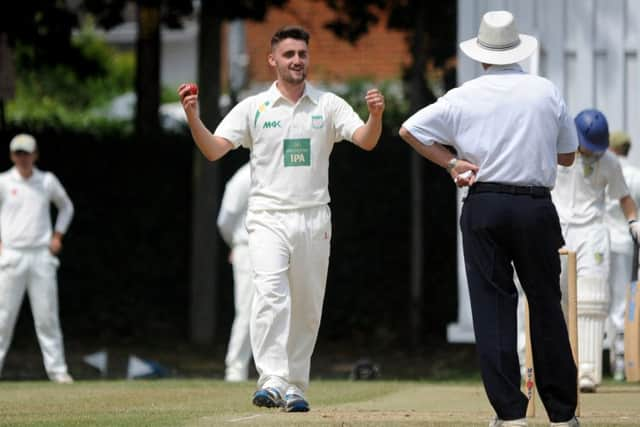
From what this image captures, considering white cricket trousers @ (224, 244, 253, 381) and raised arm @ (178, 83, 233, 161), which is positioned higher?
raised arm @ (178, 83, 233, 161)

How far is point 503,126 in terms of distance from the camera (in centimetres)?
770

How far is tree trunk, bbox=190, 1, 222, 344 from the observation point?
59.4 feet

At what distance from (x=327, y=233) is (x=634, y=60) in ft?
23.1

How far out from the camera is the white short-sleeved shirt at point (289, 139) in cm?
920

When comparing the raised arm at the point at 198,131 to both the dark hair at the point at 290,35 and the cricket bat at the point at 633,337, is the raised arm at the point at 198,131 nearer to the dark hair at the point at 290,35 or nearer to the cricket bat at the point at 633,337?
the dark hair at the point at 290,35

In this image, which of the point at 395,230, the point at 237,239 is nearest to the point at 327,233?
the point at 237,239

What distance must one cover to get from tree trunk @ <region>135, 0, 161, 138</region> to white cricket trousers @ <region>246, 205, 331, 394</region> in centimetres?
955

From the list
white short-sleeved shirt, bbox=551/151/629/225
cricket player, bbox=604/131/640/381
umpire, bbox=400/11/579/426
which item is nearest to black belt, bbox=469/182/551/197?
umpire, bbox=400/11/579/426

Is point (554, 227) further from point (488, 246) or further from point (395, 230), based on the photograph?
point (395, 230)

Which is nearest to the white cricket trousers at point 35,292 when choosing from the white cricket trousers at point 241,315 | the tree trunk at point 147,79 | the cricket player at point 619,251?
the white cricket trousers at point 241,315

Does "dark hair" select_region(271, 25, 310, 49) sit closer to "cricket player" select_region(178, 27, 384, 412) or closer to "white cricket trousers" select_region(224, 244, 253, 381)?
"cricket player" select_region(178, 27, 384, 412)

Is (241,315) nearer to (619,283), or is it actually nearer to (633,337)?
(619,283)

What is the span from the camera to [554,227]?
770cm

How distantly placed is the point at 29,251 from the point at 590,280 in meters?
5.30
